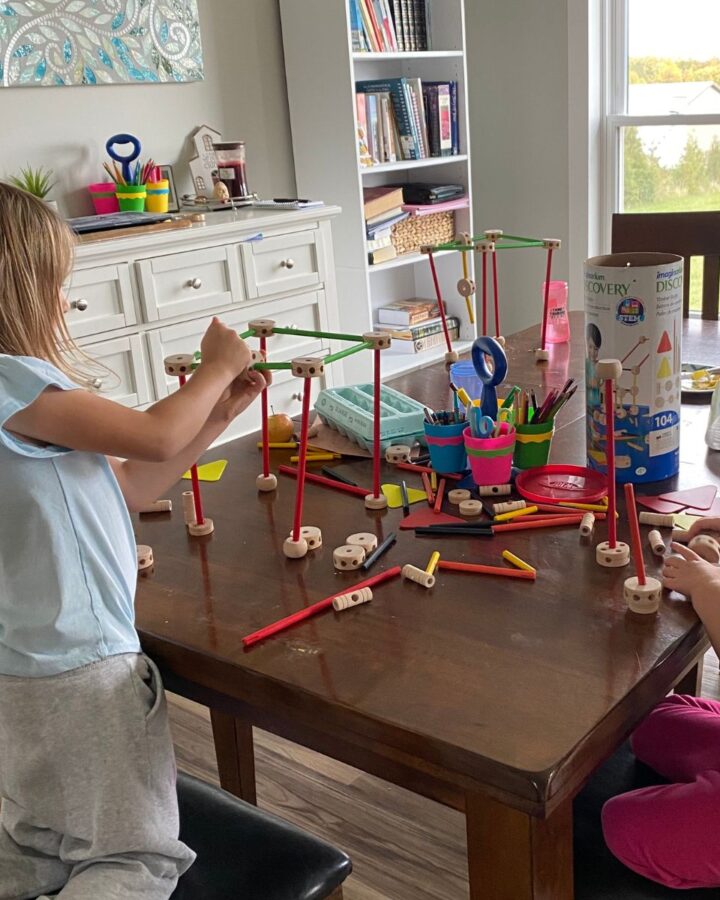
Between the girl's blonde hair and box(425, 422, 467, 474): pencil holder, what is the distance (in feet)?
1.58

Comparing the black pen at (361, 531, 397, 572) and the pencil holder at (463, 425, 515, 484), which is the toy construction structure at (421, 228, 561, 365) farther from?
the black pen at (361, 531, 397, 572)

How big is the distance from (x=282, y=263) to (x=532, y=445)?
1.78m

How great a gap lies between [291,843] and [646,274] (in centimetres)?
80

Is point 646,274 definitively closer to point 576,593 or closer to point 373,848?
point 576,593

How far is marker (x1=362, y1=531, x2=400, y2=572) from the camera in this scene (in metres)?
1.11

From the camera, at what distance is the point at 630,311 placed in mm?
1237

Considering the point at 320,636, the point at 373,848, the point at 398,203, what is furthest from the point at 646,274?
the point at 398,203

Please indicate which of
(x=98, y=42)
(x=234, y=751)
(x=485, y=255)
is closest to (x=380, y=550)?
(x=234, y=751)

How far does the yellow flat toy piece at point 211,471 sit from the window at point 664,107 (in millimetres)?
2567

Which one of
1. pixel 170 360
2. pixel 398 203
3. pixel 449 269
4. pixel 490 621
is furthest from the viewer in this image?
pixel 449 269

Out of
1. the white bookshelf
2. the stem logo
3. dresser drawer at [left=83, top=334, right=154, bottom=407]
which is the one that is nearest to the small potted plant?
dresser drawer at [left=83, top=334, right=154, bottom=407]

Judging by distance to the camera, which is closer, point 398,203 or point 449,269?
point 398,203

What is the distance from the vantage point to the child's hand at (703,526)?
1104 millimetres

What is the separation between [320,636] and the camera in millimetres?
969
